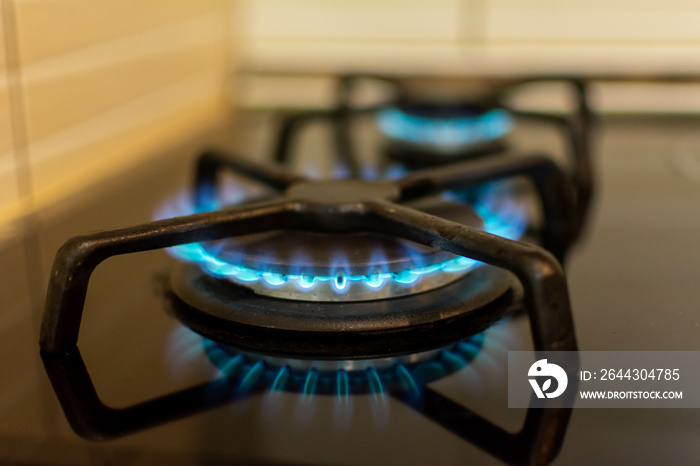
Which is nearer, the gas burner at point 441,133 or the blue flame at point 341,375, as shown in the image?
the blue flame at point 341,375

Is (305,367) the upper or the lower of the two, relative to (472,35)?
lower

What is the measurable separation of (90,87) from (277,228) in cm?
44

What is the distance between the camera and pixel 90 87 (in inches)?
33.0

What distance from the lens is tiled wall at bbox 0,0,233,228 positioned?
2.31 ft

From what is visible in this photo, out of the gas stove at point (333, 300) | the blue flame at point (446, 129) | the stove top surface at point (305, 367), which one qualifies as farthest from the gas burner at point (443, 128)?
the gas stove at point (333, 300)

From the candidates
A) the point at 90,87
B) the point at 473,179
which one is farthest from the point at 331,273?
the point at 90,87

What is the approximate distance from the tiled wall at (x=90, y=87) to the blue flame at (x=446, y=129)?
330 mm

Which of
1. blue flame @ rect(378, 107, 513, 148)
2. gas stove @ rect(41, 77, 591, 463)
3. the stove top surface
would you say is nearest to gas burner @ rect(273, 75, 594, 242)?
blue flame @ rect(378, 107, 513, 148)

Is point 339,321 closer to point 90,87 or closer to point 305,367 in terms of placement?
point 305,367

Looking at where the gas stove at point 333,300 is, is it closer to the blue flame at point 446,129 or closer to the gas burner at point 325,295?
the gas burner at point 325,295

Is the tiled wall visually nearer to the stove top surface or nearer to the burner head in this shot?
the stove top surface

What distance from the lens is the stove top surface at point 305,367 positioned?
1.17 feet

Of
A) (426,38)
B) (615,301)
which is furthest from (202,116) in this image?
(615,301)

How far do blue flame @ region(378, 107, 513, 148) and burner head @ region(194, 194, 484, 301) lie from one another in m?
0.45
